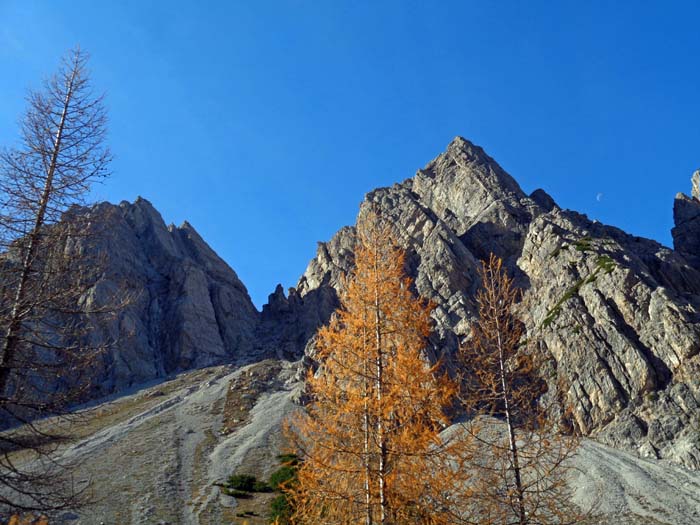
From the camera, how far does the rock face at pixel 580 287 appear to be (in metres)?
61.6

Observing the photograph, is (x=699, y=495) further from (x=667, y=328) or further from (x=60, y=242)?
(x=60, y=242)

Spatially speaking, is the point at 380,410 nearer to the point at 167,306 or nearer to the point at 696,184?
the point at 167,306

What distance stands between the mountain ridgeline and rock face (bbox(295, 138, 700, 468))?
238mm

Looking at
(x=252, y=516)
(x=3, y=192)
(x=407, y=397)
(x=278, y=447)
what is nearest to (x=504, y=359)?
(x=407, y=397)

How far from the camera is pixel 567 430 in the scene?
16.2 m

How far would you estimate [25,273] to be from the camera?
484 inches

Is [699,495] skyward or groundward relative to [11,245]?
groundward

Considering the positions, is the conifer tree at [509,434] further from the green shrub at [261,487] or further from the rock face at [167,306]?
the rock face at [167,306]

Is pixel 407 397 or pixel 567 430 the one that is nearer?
pixel 407 397

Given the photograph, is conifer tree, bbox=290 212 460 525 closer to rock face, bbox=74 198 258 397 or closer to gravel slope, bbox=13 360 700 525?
gravel slope, bbox=13 360 700 525

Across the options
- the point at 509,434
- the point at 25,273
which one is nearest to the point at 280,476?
the point at 509,434

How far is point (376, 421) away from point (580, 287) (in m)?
75.7

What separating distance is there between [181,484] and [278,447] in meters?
15.6

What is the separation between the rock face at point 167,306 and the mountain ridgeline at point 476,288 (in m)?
0.41
